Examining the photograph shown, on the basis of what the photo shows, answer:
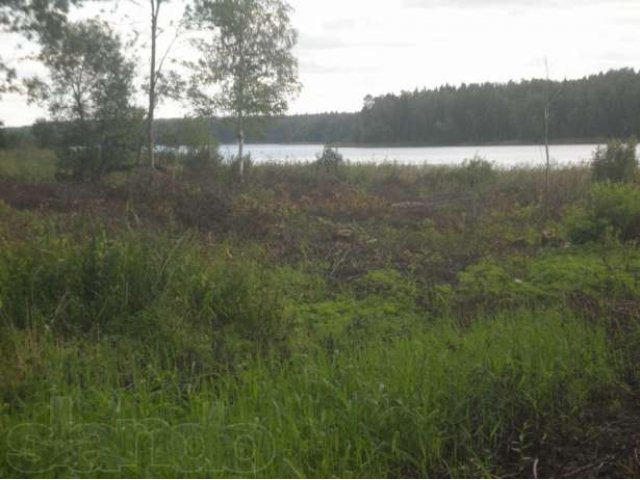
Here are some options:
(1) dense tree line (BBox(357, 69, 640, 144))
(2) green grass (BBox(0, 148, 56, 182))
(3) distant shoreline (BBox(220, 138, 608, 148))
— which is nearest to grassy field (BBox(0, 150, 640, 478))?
(2) green grass (BBox(0, 148, 56, 182))

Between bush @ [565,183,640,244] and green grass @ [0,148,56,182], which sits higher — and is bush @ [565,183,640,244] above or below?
below

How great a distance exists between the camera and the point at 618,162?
1895 centimetres

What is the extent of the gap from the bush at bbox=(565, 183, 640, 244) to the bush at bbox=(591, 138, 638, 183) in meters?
7.00

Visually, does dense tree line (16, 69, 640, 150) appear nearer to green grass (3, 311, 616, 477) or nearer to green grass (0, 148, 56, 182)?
green grass (0, 148, 56, 182)

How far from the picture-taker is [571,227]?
12203mm

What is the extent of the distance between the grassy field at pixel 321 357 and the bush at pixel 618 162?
716 cm

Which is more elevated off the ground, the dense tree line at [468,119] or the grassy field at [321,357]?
the dense tree line at [468,119]

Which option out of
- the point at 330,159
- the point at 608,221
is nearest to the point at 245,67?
the point at 330,159

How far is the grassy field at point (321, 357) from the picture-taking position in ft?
14.1

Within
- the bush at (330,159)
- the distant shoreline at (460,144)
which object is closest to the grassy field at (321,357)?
the distant shoreline at (460,144)

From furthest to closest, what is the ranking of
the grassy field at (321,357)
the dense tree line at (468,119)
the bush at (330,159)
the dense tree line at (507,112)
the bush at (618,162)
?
the dense tree line at (507,112) < the bush at (330,159) < the dense tree line at (468,119) < the bush at (618,162) < the grassy field at (321,357)

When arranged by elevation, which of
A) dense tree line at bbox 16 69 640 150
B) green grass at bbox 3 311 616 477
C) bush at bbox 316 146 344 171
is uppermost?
dense tree line at bbox 16 69 640 150

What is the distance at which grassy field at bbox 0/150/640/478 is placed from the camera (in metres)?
4.30

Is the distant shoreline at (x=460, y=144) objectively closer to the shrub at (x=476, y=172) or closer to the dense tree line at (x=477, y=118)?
the dense tree line at (x=477, y=118)
